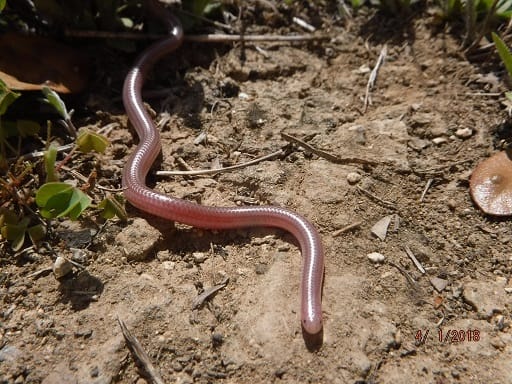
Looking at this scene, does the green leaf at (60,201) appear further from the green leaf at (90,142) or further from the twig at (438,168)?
the twig at (438,168)

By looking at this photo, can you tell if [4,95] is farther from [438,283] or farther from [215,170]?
[438,283]

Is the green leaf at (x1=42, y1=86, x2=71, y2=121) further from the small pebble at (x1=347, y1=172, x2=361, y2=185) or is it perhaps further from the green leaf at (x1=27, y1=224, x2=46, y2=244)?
the small pebble at (x1=347, y1=172, x2=361, y2=185)

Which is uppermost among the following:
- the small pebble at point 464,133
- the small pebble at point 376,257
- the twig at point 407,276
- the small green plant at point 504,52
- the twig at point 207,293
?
the small green plant at point 504,52

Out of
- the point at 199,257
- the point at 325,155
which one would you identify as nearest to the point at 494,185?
the point at 325,155

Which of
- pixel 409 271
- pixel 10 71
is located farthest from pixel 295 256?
pixel 10 71

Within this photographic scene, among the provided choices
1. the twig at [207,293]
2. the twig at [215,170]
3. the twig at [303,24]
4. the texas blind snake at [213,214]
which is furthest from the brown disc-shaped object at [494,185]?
the twig at [303,24]

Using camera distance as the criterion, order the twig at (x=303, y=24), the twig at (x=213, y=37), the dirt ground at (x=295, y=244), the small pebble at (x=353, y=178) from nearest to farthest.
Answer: the dirt ground at (x=295, y=244)
the small pebble at (x=353, y=178)
the twig at (x=213, y=37)
the twig at (x=303, y=24)

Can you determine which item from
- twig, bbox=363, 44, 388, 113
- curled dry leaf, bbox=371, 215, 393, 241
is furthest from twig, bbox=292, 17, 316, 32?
curled dry leaf, bbox=371, 215, 393, 241
